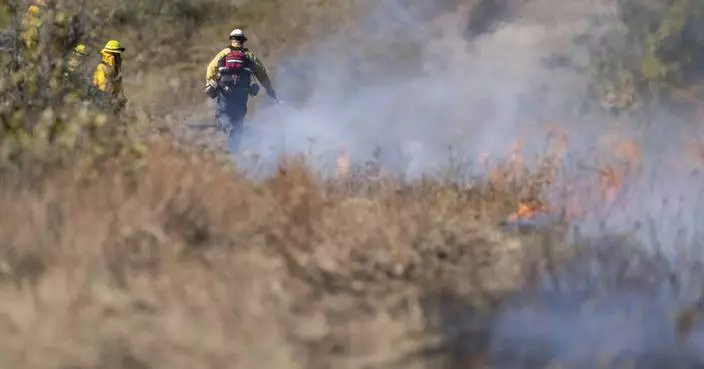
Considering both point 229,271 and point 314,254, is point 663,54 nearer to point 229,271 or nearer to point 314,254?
point 314,254

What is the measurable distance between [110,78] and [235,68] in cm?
180

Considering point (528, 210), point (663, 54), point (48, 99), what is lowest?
point (528, 210)

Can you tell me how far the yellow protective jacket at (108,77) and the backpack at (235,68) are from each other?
111 centimetres

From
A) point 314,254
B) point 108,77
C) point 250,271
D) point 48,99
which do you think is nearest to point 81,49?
point 48,99

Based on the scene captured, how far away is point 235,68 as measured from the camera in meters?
10.6

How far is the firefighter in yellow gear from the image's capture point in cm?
702

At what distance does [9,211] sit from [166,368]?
1566 mm

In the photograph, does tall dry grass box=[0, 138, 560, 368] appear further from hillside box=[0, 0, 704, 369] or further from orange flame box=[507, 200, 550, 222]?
orange flame box=[507, 200, 550, 222]

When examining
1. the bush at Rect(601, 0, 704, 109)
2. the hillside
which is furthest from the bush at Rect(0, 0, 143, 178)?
the bush at Rect(601, 0, 704, 109)

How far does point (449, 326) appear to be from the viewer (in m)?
3.95

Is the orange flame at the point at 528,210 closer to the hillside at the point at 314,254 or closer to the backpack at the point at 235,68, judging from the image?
the hillside at the point at 314,254

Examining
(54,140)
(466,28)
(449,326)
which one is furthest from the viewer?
(466,28)

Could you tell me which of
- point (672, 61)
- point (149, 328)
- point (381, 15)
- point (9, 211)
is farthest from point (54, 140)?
point (381, 15)

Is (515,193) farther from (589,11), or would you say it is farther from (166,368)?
(589,11)
